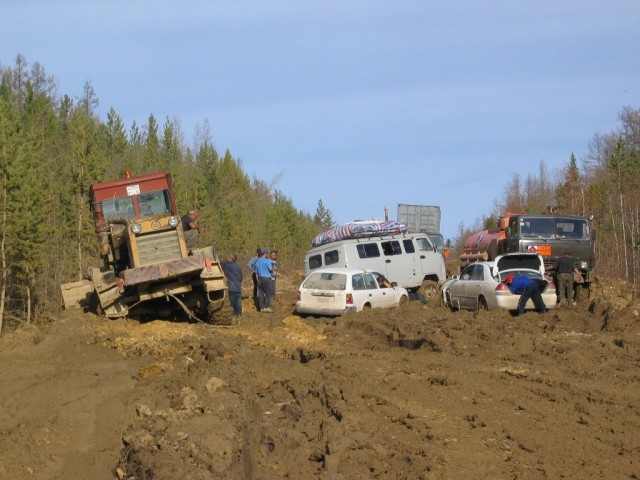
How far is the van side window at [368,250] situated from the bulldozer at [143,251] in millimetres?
8853

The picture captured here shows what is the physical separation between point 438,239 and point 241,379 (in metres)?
27.4

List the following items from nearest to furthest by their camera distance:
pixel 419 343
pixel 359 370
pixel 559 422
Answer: pixel 559 422 < pixel 359 370 < pixel 419 343

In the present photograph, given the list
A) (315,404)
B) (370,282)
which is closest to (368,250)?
(370,282)

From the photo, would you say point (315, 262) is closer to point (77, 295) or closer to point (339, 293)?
point (339, 293)

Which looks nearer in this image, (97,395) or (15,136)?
(97,395)

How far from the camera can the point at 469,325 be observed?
58.6 feet

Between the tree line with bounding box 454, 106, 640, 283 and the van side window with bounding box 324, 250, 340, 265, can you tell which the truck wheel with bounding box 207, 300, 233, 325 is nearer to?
the van side window with bounding box 324, 250, 340, 265

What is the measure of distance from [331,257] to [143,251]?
1037cm

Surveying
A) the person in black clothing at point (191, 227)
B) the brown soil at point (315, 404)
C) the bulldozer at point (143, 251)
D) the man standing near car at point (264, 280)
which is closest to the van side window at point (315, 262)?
the man standing near car at point (264, 280)

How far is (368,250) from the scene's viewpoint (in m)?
26.9

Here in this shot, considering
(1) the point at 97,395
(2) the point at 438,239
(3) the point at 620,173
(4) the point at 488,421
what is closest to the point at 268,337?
(1) the point at 97,395

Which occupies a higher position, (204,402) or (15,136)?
(15,136)

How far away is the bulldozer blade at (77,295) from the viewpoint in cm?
1905

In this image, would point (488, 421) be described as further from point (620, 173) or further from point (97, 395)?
point (620, 173)
